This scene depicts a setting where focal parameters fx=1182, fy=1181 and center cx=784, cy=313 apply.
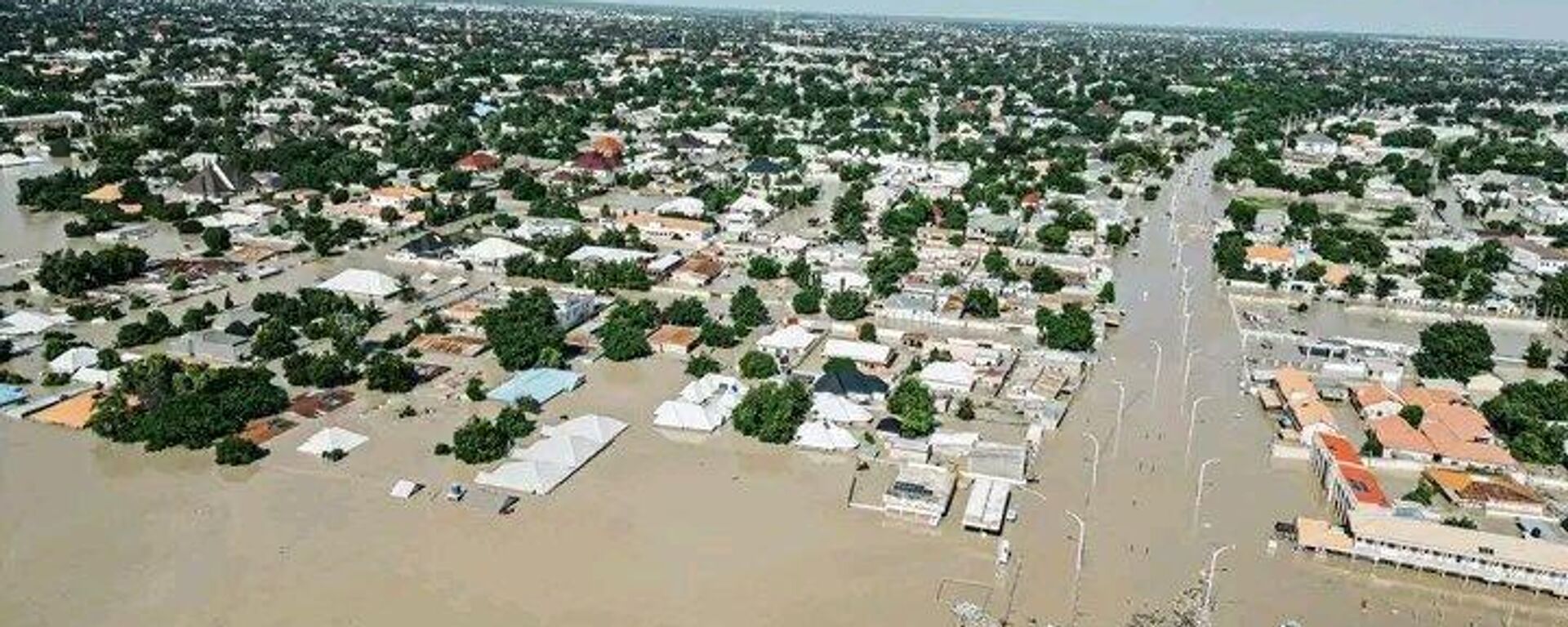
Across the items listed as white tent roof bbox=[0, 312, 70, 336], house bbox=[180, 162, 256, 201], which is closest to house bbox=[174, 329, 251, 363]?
white tent roof bbox=[0, 312, 70, 336]

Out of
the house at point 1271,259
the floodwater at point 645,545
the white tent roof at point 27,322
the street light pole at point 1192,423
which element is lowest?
the floodwater at point 645,545

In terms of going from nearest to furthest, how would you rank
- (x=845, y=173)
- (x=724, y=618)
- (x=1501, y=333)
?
(x=724, y=618) → (x=1501, y=333) → (x=845, y=173)

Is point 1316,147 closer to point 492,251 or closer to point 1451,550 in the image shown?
point 492,251

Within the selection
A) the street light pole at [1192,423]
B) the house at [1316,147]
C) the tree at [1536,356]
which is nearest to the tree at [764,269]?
the street light pole at [1192,423]

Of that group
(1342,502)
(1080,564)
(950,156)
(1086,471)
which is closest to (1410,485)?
(1342,502)

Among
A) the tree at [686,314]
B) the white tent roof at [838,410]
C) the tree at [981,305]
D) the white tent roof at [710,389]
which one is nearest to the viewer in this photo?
the white tent roof at [838,410]

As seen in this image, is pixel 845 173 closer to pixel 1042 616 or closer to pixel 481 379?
pixel 481 379

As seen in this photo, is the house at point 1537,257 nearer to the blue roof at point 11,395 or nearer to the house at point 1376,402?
the house at point 1376,402
